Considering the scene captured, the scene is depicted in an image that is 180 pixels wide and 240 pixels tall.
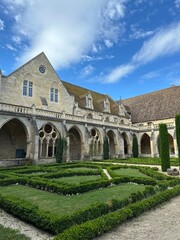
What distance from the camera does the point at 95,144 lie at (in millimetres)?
26266

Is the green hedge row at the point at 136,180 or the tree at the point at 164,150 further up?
the tree at the point at 164,150

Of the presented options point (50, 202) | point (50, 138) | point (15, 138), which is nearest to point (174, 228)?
point (50, 202)

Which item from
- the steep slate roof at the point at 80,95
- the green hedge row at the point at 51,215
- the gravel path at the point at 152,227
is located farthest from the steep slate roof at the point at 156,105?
the green hedge row at the point at 51,215

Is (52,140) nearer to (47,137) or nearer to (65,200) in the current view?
(47,137)

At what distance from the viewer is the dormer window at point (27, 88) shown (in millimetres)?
21969

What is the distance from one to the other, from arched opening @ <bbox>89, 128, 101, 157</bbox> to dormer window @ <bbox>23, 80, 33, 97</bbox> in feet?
31.2

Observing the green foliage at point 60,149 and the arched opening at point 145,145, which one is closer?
the green foliage at point 60,149

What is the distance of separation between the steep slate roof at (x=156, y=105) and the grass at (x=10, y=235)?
103 feet

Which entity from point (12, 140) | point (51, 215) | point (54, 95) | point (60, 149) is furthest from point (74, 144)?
point (51, 215)

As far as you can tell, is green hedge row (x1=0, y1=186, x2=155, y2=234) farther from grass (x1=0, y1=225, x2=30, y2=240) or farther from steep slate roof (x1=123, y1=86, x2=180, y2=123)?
steep slate roof (x1=123, y1=86, x2=180, y2=123)

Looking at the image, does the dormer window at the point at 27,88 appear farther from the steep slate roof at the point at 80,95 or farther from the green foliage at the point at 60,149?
the steep slate roof at the point at 80,95

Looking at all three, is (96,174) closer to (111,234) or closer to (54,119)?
(111,234)

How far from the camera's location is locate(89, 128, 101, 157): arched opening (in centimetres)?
2561

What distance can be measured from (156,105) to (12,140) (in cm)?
2635
